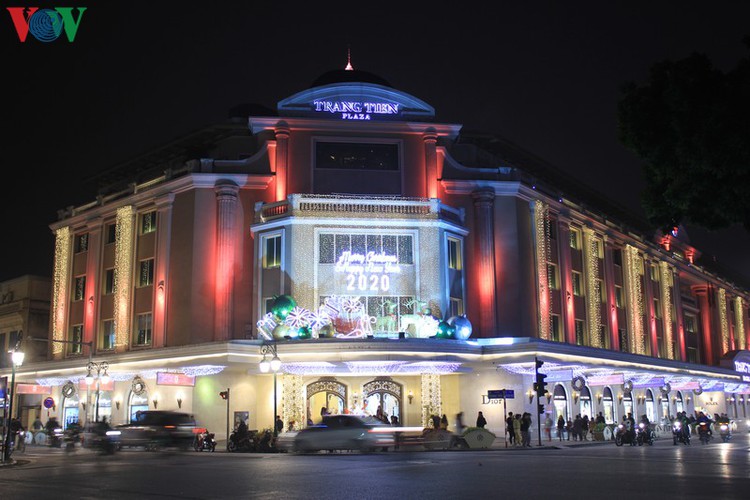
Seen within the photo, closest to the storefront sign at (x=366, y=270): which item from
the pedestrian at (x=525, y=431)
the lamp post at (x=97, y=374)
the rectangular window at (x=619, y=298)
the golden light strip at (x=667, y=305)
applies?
the pedestrian at (x=525, y=431)

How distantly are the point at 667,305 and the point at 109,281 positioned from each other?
150ft

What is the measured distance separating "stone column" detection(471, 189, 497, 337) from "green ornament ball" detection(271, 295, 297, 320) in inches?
442

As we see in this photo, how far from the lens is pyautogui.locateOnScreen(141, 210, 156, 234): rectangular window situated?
50.4 metres

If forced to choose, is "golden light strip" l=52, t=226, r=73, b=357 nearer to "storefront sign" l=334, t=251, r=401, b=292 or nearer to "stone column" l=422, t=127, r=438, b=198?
"storefront sign" l=334, t=251, r=401, b=292

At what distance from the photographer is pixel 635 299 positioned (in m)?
62.8

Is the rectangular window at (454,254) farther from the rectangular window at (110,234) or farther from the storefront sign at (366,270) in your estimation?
the rectangular window at (110,234)

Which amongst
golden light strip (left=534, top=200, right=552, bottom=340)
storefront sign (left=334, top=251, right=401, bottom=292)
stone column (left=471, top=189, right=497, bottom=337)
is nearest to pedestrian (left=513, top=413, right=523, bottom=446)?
stone column (left=471, top=189, right=497, bottom=337)

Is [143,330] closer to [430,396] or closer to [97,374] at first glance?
[97,374]

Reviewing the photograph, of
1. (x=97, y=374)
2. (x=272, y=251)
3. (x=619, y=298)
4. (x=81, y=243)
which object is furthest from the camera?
(x=619, y=298)

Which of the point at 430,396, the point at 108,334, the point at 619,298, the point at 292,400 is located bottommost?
the point at 292,400

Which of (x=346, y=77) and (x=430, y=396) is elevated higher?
(x=346, y=77)

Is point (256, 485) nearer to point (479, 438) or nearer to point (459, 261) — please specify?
point (479, 438)

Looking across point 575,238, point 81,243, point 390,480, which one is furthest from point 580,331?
point 390,480

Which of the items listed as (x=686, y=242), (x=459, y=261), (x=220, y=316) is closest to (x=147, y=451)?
(x=220, y=316)
